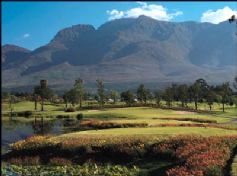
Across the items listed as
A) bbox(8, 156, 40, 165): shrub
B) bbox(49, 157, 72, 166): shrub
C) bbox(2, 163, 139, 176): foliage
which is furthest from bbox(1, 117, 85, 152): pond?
bbox(2, 163, 139, 176): foliage

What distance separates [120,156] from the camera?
125 ft

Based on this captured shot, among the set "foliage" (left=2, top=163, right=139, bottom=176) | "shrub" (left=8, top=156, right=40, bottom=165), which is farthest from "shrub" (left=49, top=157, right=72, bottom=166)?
"shrub" (left=8, top=156, right=40, bottom=165)

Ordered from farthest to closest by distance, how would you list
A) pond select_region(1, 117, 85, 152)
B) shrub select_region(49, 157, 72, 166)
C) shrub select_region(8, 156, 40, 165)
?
pond select_region(1, 117, 85, 152)
shrub select_region(8, 156, 40, 165)
shrub select_region(49, 157, 72, 166)

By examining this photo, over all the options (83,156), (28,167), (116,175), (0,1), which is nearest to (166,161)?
(116,175)

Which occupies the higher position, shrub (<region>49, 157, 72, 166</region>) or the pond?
shrub (<region>49, 157, 72, 166</region>)

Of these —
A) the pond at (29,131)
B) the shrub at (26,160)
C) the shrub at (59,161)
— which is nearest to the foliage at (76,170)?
the shrub at (59,161)

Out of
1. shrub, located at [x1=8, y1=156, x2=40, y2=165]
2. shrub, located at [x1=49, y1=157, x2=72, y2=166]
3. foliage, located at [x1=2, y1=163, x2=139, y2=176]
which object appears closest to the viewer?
foliage, located at [x1=2, y1=163, x2=139, y2=176]

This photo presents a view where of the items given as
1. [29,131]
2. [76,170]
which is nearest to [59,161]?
[76,170]

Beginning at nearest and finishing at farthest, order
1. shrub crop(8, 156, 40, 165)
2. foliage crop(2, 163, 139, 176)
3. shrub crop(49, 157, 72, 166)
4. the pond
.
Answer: foliage crop(2, 163, 139, 176) < shrub crop(49, 157, 72, 166) < shrub crop(8, 156, 40, 165) < the pond

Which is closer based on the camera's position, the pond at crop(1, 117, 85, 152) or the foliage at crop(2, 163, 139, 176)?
the foliage at crop(2, 163, 139, 176)

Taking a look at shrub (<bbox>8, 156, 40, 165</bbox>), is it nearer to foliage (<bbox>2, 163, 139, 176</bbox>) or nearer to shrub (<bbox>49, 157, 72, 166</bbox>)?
shrub (<bbox>49, 157, 72, 166</bbox>)

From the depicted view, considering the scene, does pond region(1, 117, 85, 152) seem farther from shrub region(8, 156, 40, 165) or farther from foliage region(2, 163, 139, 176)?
foliage region(2, 163, 139, 176)

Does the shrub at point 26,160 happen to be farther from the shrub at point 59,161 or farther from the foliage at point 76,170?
the foliage at point 76,170

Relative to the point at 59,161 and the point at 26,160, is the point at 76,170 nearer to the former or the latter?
the point at 59,161
